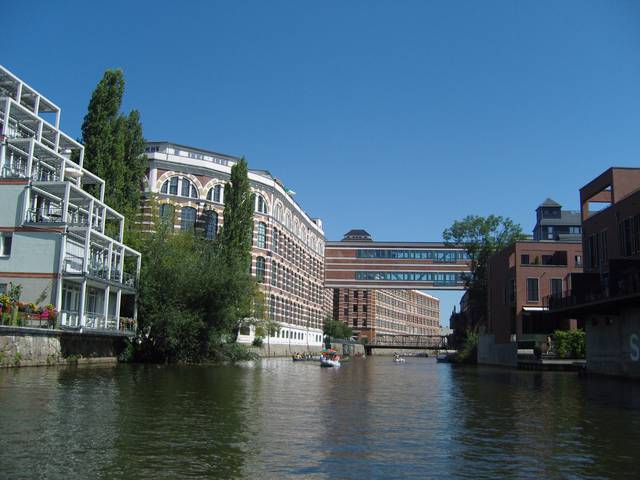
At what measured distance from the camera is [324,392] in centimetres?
3145

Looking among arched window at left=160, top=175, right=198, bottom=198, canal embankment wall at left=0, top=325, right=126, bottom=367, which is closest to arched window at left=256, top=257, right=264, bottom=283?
arched window at left=160, top=175, right=198, bottom=198

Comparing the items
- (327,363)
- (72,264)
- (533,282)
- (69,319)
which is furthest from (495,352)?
(72,264)

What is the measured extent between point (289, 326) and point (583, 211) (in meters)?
54.2

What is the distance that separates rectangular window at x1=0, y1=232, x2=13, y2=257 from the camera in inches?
1606

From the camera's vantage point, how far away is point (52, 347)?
38.9 metres

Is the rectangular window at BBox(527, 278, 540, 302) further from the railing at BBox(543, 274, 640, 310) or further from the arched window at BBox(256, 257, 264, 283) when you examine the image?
the arched window at BBox(256, 257, 264, 283)

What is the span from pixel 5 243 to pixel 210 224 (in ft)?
127

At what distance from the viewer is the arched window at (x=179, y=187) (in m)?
77.0

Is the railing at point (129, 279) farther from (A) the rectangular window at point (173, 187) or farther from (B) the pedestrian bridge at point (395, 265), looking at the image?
(B) the pedestrian bridge at point (395, 265)

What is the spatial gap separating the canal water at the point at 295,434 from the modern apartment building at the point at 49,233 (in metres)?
11.7

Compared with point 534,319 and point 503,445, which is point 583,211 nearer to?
point 534,319

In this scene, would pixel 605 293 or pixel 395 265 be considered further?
pixel 395 265

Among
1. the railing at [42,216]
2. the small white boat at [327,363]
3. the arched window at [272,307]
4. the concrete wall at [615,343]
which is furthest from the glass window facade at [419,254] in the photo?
the railing at [42,216]

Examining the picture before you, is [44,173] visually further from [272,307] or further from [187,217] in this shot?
[272,307]
